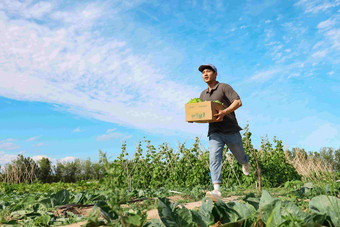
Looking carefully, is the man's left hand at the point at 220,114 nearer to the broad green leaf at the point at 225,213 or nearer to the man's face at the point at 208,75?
the man's face at the point at 208,75

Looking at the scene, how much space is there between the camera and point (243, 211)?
1783mm

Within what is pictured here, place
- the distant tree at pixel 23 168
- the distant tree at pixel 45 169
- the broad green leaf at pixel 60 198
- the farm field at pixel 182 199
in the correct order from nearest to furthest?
the farm field at pixel 182 199 → the broad green leaf at pixel 60 198 → the distant tree at pixel 23 168 → the distant tree at pixel 45 169

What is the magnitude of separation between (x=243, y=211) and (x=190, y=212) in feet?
1.12

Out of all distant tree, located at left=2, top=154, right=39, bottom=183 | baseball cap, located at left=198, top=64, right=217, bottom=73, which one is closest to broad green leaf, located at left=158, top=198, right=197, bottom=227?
baseball cap, located at left=198, top=64, right=217, bottom=73

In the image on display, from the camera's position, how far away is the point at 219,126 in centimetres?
499

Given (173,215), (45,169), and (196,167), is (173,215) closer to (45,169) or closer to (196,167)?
(196,167)

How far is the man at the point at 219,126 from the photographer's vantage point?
15.8ft

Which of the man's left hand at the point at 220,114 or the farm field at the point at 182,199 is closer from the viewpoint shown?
the farm field at the point at 182,199

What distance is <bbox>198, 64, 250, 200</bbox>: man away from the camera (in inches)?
189

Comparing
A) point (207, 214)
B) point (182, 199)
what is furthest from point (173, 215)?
point (182, 199)

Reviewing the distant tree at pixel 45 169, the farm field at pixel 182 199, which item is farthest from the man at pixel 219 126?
the distant tree at pixel 45 169

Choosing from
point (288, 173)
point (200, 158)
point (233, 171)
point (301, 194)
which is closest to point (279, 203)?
point (301, 194)

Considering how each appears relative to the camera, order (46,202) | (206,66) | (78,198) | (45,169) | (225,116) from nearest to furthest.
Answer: (46,202) < (78,198) < (225,116) < (206,66) < (45,169)

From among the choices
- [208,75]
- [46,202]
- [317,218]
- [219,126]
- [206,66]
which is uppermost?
[206,66]
